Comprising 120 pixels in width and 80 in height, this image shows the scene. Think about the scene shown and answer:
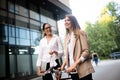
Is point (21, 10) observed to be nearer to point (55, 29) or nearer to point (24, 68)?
point (24, 68)

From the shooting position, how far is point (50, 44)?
435cm

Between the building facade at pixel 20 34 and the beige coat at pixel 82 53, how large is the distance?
45.6 ft

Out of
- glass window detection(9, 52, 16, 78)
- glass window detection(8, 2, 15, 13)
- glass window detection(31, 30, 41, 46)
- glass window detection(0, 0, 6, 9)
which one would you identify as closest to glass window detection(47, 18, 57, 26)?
glass window detection(31, 30, 41, 46)

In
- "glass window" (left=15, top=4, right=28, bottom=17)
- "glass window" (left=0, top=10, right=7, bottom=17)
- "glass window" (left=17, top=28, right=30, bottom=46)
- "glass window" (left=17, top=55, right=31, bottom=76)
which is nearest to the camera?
"glass window" (left=0, top=10, right=7, bottom=17)

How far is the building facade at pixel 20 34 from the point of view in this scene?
1700 centimetres

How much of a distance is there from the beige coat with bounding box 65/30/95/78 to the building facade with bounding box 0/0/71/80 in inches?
548

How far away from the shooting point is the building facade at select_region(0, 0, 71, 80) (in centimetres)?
1700

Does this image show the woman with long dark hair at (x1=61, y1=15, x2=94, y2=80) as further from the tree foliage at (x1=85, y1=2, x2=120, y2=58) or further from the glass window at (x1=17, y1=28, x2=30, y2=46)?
the tree foliage at (x1=85, y1=2, x2=120, y2=58)

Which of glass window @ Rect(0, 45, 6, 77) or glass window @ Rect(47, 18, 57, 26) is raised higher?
glass window @ Rect(47, 18, 57, 26)

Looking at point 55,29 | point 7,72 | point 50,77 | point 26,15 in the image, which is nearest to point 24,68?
point 7,72

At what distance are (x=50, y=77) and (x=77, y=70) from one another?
1.32 metres

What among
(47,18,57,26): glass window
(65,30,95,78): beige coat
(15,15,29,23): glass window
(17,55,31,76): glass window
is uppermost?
(47,18,57,26): glass window

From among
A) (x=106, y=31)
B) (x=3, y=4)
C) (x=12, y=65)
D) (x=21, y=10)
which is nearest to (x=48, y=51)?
(x=12, y=65)

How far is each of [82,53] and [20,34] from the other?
16.4m
